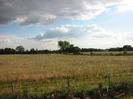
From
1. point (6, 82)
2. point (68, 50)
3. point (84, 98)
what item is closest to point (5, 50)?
point (68, 50)

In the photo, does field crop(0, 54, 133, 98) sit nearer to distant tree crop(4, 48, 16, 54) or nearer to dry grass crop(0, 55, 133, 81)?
dry grass crop(0, 55, 133, 81)

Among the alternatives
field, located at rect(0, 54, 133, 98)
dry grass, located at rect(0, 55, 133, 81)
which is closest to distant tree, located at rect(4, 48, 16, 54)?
dry grass, located at rect(0, 55, 133, 81)

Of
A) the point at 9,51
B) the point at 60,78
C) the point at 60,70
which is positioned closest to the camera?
the point at 60,78

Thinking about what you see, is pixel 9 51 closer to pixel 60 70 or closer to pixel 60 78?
pixel 60 70

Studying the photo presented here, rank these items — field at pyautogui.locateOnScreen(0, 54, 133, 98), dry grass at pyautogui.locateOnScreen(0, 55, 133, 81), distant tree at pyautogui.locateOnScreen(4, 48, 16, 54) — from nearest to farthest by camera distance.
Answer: field at pyautogui.locateOnScreen(0, 54, 133, 98) → dry grass at pyautogui.locateOnScreen(0, 55, 133, 81) → distant tree at pyautogui.locateOnScreen(4, 48, 16, 54)

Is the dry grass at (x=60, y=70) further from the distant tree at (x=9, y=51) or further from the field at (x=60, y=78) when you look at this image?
the distant tree at (x=9, y=51)

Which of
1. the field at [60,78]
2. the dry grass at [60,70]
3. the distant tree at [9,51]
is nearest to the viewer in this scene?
the field at [60,78]

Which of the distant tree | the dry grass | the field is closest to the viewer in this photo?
the field

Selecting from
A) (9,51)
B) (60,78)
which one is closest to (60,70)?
(60,78)

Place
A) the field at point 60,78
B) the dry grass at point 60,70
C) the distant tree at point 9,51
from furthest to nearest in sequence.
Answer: the distant tree at point 9,51
the dry grass at point 60,70
the field at point 60,78

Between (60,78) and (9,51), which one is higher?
(9,51)

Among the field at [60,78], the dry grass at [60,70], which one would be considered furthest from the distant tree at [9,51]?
the field at [60,78]

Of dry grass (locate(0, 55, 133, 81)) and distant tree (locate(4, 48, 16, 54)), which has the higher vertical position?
distant tree (locate(4, 48, 16, 54))

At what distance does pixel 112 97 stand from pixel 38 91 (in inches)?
223
